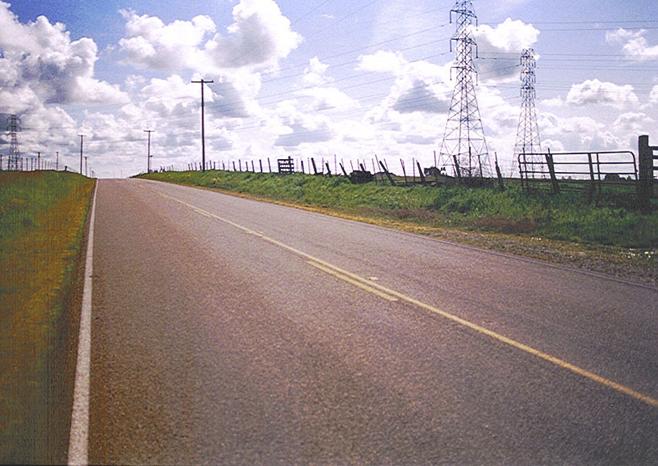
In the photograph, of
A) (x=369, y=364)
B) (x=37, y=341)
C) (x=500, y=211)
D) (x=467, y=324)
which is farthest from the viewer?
(x=500, y=211)

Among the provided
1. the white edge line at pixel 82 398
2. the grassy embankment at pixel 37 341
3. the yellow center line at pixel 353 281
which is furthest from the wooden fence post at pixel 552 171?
the white edge line at pixel 82 398

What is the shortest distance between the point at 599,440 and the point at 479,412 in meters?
0.87

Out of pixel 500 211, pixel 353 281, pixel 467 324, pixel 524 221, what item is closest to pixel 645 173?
pixel 524 221

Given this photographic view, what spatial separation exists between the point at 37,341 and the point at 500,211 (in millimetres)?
17138

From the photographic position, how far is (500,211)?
2109 cm

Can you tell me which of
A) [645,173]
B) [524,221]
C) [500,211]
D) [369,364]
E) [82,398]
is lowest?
[82,398]

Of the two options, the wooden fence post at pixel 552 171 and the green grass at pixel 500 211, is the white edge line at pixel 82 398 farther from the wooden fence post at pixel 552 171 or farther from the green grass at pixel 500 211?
the wooden fence post at pixel 552 171

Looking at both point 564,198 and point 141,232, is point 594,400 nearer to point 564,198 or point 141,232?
point 141,232

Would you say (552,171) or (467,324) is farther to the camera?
(552,171)

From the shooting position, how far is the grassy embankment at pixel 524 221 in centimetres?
1374

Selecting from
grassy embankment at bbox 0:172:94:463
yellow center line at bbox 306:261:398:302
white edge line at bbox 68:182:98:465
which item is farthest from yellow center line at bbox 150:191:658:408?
grassy embankment at bbox 0:172:94:463

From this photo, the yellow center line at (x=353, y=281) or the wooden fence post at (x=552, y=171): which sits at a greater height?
the wooden fence post at (x=552, y=171)

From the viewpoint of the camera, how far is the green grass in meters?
16.3

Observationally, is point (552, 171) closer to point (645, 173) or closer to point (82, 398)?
point (645, 173)
